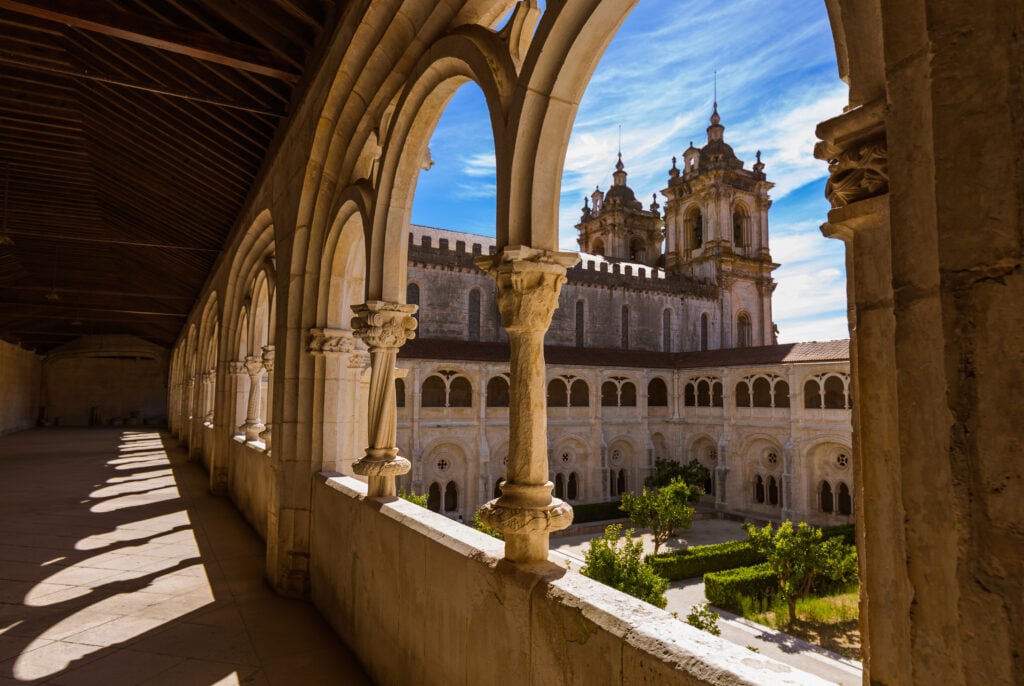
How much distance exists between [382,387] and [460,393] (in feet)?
64.0

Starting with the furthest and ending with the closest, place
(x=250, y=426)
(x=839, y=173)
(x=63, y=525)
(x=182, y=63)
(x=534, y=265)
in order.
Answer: (x=250, y=426), (x=63, y=525), (x=182, y=63), (x=534, y=265), (x=839, y=173)

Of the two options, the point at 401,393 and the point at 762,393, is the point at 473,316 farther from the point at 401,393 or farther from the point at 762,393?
the point at 762,393

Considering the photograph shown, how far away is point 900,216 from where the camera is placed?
1.02 metres

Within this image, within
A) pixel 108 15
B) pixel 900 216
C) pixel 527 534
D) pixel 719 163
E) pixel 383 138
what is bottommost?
pixel 527 534

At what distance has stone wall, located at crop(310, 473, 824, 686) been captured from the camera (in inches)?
62.1

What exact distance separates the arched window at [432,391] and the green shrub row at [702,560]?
1052cm

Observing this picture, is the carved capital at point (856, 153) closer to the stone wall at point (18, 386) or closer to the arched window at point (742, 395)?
the arched window at point (742, 395)

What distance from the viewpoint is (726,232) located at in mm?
31281

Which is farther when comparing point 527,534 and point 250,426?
point 250,426

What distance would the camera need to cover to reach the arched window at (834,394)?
2130 cm

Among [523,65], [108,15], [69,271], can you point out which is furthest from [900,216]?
[69,271]

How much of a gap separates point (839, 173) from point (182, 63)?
19.5 feet

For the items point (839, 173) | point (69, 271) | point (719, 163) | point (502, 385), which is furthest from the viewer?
point (719, 163)

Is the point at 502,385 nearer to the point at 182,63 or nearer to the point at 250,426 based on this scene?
the point at 250,426
